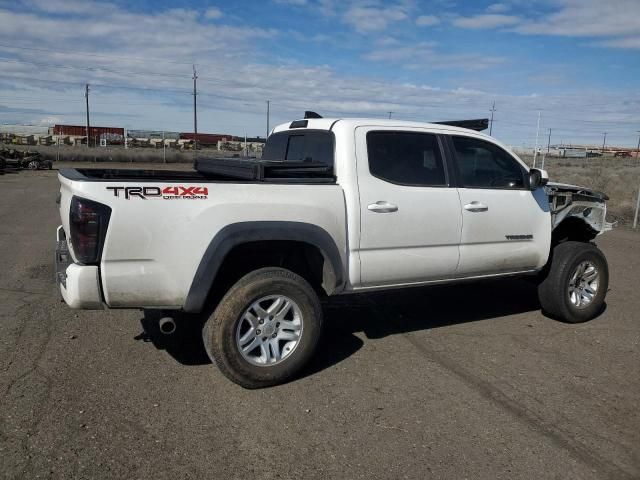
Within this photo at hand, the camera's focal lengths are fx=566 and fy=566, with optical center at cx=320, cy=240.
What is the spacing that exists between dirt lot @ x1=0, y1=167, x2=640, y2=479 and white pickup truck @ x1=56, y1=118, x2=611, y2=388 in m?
0.47

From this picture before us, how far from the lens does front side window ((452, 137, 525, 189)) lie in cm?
519

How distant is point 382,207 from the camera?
14.8ft

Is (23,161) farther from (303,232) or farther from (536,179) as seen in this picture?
(536,179)

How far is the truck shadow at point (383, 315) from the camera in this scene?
491 centimetres

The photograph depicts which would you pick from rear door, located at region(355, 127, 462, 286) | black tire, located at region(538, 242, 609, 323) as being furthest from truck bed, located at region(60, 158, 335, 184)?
black tire, located at region(538, 242, 609, 323)

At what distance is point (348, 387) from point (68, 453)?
1.92 metres

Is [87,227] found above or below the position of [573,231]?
above

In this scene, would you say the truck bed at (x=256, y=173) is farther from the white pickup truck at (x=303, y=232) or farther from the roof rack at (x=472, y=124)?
the roof rack at (x=472, y=124)

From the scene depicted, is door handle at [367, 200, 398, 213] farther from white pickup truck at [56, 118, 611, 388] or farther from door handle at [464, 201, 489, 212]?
door handle at [464, 201, 489, 212]

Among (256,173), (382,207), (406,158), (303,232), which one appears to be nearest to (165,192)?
(256,173)

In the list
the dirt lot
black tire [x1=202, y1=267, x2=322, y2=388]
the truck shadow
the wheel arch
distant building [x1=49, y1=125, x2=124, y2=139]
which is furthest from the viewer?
distant building [x1=49, y1=125, x2=124, y2=139]

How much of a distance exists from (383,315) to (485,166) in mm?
1858

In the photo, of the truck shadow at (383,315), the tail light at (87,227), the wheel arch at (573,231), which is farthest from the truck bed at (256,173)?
the wheel arch at (573,231)

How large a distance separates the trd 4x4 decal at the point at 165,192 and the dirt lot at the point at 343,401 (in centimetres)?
139
